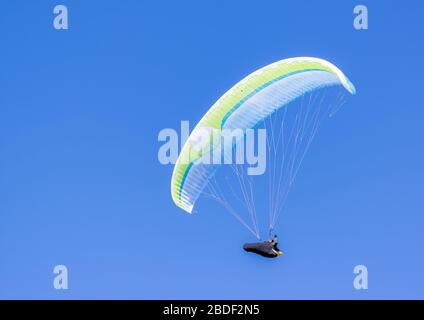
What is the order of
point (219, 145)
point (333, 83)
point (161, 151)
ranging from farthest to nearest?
point (161, 151), point (219, 145), point (333, 83)

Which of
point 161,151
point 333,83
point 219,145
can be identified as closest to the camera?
point 333,83
